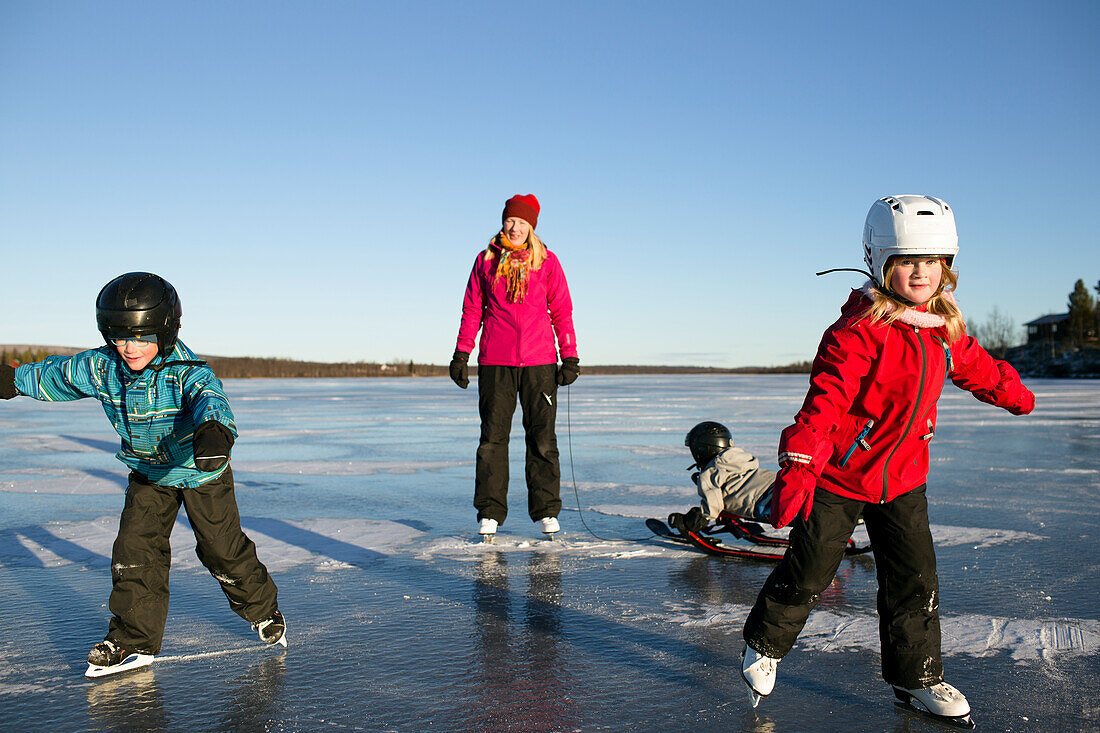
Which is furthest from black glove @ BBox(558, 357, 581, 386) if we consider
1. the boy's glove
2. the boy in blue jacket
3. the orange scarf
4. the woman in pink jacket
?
the boy's glove

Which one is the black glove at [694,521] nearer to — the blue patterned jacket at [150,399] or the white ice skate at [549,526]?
the white ice skate at [549,526]

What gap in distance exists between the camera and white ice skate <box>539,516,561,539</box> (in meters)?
5.08

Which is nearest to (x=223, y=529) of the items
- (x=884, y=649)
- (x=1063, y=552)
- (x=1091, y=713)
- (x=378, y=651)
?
(x=378, y=651)

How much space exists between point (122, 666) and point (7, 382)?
1.07 metres

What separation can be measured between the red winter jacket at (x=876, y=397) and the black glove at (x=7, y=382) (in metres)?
2.62

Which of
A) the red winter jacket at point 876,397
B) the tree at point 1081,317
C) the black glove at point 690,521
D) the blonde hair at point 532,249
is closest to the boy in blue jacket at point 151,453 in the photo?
the red winter jacket at point 876,397

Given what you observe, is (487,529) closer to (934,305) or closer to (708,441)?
(708,441)

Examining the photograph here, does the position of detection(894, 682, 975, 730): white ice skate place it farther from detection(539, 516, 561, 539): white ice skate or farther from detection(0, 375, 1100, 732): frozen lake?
detection(539, 516, 561, 539): white ice skate

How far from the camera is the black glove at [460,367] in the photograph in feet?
17.7

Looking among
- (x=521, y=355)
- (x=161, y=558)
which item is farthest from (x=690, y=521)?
(x=161, y=558)

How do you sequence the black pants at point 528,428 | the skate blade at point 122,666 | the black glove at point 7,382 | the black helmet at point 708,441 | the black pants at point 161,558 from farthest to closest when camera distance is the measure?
the black pants at point 528,428 < the black helmet at point 708,441 < the black glove at point 7,382 < the black pants at point 161,558 < the skate blade at point 122,666

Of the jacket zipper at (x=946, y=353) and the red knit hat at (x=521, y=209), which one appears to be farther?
the red knit hat at (x=521, y=209)

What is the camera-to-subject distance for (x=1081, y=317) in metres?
87.2

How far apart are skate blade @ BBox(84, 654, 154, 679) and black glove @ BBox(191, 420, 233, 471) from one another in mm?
772
